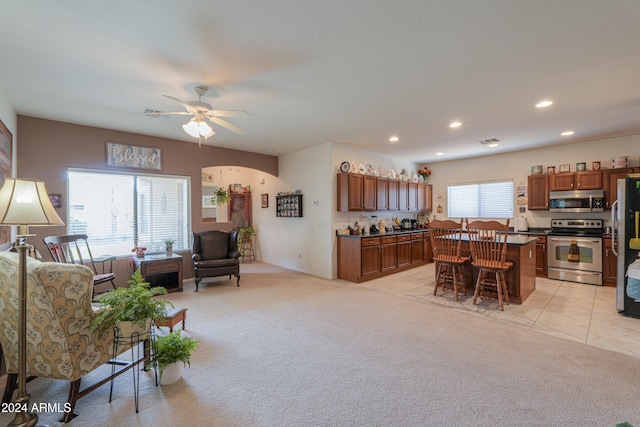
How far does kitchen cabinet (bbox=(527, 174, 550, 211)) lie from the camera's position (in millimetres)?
6004

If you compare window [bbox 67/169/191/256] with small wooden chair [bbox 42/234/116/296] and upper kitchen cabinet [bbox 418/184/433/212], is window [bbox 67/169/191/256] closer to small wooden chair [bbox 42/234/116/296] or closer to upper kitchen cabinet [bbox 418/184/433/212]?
small wooden chair [bbox 42/234/116/296]

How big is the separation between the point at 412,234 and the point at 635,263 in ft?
12.1

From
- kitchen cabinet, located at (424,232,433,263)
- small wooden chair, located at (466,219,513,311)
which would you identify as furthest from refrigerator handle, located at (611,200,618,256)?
kitchen cabinet, located at (424,232,433,263)

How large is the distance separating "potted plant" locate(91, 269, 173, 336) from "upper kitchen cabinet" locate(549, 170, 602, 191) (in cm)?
724

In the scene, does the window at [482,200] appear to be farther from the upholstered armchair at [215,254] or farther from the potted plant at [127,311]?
the potted plant at [127,311]

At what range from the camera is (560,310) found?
154 inches

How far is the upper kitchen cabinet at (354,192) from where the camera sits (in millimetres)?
5742

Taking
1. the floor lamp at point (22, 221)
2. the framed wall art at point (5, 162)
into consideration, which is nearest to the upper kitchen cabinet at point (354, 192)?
the floor lamp at point (22, 221)

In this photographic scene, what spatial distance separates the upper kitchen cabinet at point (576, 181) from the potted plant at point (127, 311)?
23.7 ft

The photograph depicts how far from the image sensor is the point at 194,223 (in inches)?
223

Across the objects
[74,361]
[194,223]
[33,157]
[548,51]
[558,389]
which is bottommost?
[558,389]

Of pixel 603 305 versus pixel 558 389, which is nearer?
pixel 558 389

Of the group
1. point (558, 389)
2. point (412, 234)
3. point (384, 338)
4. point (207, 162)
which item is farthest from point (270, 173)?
point (558, 389)

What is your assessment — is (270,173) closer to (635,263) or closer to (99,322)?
(99,322)
